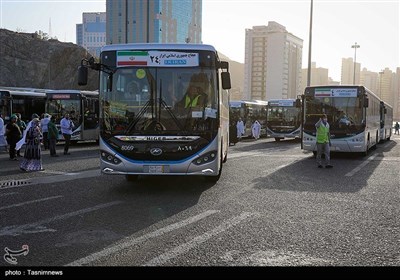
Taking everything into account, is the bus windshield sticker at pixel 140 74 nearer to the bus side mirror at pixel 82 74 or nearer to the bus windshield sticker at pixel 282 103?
the bus side mirror at pixel 82 74

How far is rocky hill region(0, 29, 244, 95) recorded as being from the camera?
53906 millimetres

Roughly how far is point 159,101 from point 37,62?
51951 millimetres

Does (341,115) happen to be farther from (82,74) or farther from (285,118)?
(285,118)

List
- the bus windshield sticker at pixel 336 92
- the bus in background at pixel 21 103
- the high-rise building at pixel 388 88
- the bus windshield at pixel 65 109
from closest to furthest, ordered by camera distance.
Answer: the bus windshield sticker at pixel 336 92
the bus in background at pixel 21 103
the bus windshield at pixel 65 109
the high-rise building at pixel 388 88

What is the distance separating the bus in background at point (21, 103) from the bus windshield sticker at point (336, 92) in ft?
51.2

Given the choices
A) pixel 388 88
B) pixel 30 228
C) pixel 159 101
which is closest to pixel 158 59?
pixel 159 101

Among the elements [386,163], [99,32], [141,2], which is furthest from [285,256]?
[99,32]

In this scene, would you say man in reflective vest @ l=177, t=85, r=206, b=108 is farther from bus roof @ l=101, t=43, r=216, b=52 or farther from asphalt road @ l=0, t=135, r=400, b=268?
asphalt road @ l=0, t=135, r=400, b=268

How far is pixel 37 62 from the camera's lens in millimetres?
56219

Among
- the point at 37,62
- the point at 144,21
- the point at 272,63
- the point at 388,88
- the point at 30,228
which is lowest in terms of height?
the point at 30,228

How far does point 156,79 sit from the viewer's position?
9.37 metres

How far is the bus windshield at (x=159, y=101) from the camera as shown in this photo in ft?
30.2

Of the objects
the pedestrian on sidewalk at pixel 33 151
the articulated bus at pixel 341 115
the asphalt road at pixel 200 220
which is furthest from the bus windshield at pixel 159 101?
the articulated bus at pixel 341 115
